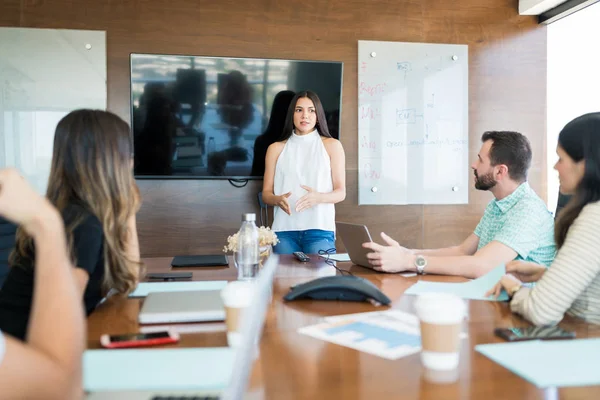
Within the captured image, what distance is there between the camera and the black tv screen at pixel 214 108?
3.81 meters

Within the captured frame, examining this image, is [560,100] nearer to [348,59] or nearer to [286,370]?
[348,59]

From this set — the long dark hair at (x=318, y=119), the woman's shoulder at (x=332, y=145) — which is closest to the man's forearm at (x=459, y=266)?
the woman's shoulder at (x=332, y=145)

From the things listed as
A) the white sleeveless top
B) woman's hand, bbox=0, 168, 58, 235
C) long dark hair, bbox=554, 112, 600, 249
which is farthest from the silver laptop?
the white sleeveless top

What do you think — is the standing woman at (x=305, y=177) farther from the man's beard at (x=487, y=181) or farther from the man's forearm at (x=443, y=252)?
the man's beard at (x=487, y=181)

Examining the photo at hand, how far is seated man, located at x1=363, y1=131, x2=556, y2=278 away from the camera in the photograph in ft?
6.56

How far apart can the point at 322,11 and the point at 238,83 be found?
0.81m

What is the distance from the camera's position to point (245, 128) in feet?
13.0

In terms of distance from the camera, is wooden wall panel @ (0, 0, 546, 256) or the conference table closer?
the conference table

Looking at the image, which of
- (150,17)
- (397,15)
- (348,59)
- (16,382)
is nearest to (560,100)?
(397,15)

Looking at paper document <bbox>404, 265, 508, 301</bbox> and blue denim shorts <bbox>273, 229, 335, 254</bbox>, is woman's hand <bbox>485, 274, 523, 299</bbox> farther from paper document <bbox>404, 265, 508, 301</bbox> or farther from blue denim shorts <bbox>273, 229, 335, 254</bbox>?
blue denim shorts <bbox>273, 229, 335, 254</bbox>

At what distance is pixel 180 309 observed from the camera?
134 cm

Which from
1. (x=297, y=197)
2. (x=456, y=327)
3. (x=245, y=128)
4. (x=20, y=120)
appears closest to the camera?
(x=456, y=327)

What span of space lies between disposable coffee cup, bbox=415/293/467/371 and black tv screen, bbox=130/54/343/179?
10.1 feet

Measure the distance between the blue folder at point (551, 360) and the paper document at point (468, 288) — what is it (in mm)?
480
